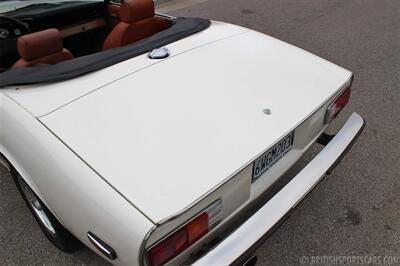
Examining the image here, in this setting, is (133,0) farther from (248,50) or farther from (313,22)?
(313,22)

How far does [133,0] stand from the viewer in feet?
8.09

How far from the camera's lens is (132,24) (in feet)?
8.20

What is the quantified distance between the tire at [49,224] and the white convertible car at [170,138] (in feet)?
0.04

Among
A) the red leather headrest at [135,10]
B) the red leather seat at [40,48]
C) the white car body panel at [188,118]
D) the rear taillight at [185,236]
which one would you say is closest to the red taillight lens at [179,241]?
the rear taillight at [185,236]

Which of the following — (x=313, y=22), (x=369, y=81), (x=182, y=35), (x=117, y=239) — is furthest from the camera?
(x=313, y=22)

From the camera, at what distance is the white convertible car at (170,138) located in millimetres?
1400

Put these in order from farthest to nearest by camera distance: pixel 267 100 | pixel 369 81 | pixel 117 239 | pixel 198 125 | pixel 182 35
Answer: pixel 369 81 < pixel 182 35 < pixel 267 100 < pixel 198 125 < pixel 117 239

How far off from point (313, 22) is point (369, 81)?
7.02ft

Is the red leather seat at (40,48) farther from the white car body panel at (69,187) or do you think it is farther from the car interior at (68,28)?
the white car body panel at (69,187)

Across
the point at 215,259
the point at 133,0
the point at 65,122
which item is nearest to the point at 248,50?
the point at 133,0

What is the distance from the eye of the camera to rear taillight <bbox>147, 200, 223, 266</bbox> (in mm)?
1345

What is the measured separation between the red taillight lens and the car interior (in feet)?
4.69

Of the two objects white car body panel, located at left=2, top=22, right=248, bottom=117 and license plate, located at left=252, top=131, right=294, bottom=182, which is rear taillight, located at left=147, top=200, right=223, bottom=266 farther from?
white car body panel, located at left=2, top=22, right=248, bottom=117

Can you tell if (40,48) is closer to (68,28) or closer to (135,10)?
(135,10)
